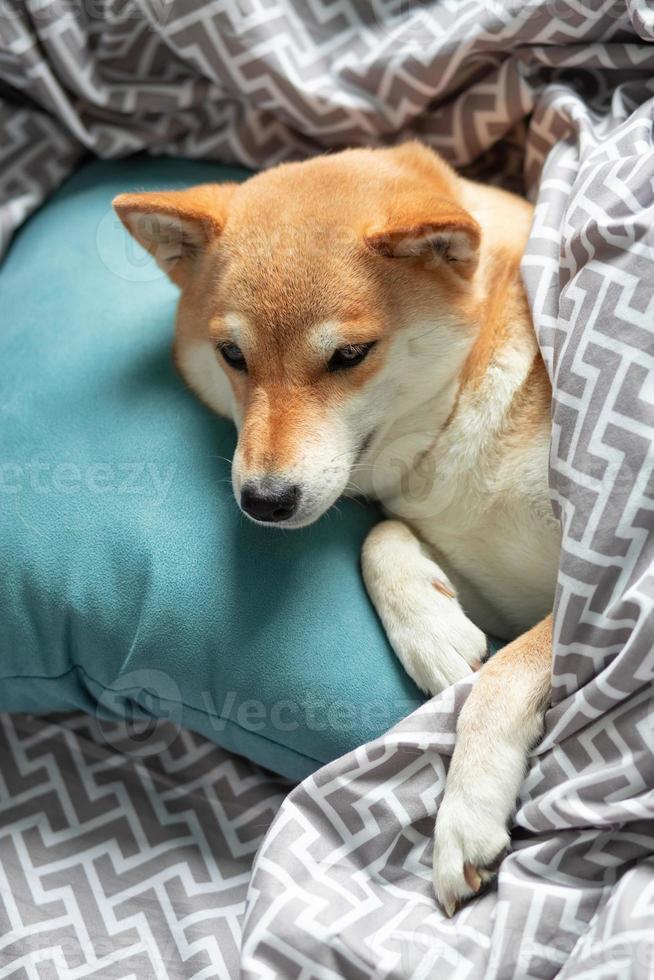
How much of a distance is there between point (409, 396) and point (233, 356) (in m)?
0.29

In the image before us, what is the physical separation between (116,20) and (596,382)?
1.25 meters

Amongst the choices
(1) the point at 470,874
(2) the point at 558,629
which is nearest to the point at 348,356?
(2) the point at 558,629

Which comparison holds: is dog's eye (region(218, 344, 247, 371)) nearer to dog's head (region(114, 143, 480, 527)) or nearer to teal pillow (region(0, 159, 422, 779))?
dog's head (region(114, 143, 480, 527))

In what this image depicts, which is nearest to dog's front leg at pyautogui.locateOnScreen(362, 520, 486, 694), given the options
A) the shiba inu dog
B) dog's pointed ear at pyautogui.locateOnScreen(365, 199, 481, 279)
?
the shiba inu dog

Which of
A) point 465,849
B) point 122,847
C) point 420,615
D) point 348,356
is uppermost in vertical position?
point 348,356

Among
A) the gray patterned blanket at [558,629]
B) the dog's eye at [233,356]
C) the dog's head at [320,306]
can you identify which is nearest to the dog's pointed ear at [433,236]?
the dog's head at [320,306]

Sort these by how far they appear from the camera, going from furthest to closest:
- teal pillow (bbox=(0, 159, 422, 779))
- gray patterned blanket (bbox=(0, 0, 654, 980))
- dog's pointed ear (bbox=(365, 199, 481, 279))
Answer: teal pillow (bbox=(0, 159, 422, 779)) < dog's pointed ear (bbox=(365, 199, 481, 279)) < gray patterned blanket (bbox=(0, 0, 654, 980))

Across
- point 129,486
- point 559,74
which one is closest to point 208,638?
point 129,486

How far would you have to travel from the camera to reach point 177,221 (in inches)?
57.0

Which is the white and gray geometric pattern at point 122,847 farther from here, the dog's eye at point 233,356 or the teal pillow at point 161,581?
the dog's eye at point 233,356

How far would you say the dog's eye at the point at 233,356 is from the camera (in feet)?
4.62

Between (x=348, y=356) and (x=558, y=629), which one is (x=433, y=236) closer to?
(x=348, y=356)

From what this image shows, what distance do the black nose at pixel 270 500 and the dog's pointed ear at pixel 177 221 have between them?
0.45 metres

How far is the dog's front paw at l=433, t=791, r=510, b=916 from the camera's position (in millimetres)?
1222
